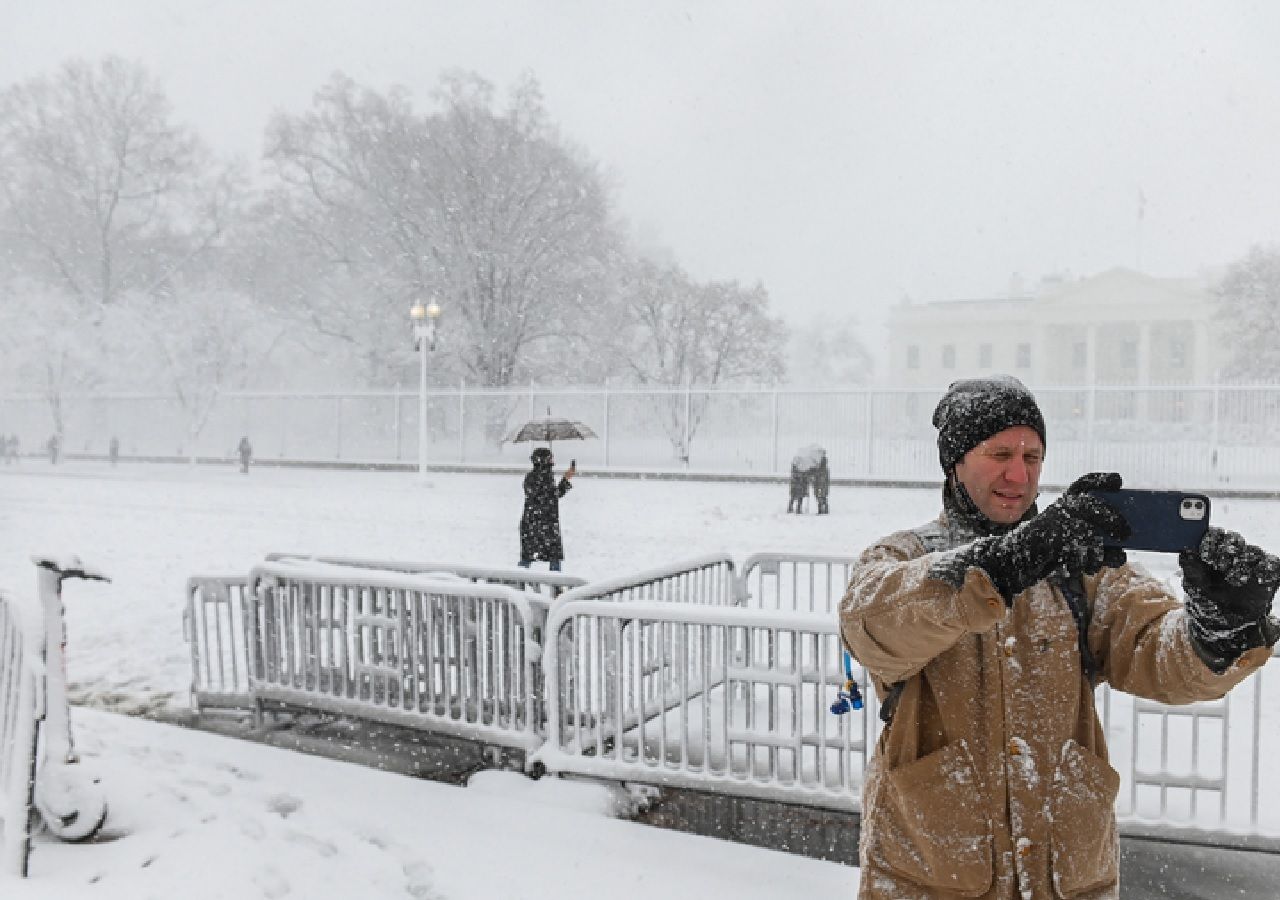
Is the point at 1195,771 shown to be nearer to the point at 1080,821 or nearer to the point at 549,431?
the point at 1080,821

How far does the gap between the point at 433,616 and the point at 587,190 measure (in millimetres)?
38930

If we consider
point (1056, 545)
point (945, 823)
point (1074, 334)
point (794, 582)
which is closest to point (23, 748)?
point (945, 823)

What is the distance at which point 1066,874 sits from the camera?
6.59 ft

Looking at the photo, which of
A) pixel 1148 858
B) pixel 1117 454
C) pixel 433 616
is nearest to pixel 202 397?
pixel 1117 454

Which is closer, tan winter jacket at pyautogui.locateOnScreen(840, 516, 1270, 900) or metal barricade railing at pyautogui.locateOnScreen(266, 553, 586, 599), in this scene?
tan winter jacket at pyautogui.locateOnScreen(840, 516, 1270, 900)

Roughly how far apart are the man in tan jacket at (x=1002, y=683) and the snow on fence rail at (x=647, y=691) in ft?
→ 7.98

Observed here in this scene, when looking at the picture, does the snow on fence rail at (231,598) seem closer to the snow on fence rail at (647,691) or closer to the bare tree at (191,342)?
the snow on fence rail at (647,691)

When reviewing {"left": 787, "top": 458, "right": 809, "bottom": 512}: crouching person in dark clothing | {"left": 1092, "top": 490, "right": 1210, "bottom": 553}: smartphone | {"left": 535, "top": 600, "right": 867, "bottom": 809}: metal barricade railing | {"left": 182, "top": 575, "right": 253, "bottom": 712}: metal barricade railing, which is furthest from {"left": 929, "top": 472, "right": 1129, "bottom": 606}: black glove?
{"left": 787, "top": 458, "right": 809, "bottom": 512}: crouching person in dark clothing

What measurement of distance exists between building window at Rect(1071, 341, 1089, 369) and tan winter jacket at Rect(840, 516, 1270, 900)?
6239 cm

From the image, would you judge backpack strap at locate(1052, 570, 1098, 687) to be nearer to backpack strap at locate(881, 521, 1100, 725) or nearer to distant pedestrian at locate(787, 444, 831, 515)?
backpack strap at locate(881, 521, 1100, 725)

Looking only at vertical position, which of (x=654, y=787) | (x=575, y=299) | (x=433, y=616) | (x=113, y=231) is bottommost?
(x=654, y=787)

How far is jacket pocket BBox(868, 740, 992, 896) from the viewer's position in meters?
2.02

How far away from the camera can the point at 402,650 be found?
6020 millimetres

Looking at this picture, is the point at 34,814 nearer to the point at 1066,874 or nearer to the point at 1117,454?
the point at 1066,874
